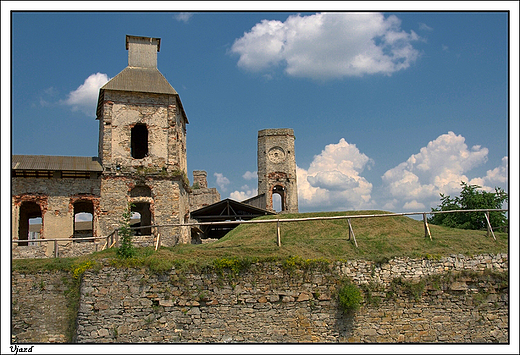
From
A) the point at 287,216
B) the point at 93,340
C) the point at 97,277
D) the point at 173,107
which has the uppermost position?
the point at 173,107

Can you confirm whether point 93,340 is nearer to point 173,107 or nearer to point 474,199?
point 173,107

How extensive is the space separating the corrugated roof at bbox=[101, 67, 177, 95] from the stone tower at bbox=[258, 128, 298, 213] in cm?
1387

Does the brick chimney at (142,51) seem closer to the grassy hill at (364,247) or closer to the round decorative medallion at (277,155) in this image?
the grassy hill at (364,247)

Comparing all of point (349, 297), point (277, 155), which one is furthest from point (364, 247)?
point (277, 155)

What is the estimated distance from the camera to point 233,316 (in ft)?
37.3

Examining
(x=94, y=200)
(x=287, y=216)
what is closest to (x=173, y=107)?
(x=94, y=200)

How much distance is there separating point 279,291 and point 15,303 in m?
7.51

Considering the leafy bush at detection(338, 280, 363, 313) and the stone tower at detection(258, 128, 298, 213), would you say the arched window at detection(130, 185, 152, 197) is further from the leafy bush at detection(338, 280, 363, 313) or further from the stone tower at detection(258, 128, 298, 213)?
the stone tower at detection(258, 128, 298, 213)

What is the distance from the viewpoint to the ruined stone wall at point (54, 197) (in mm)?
18578

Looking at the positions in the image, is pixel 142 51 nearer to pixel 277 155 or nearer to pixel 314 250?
pixel 277 155

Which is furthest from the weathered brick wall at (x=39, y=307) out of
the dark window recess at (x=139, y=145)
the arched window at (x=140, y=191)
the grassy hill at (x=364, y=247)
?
the dark window recess at (x=139, y=145)

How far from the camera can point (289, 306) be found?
37.5 ft

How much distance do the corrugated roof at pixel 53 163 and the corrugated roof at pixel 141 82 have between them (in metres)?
3.55

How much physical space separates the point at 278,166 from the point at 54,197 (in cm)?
1851
